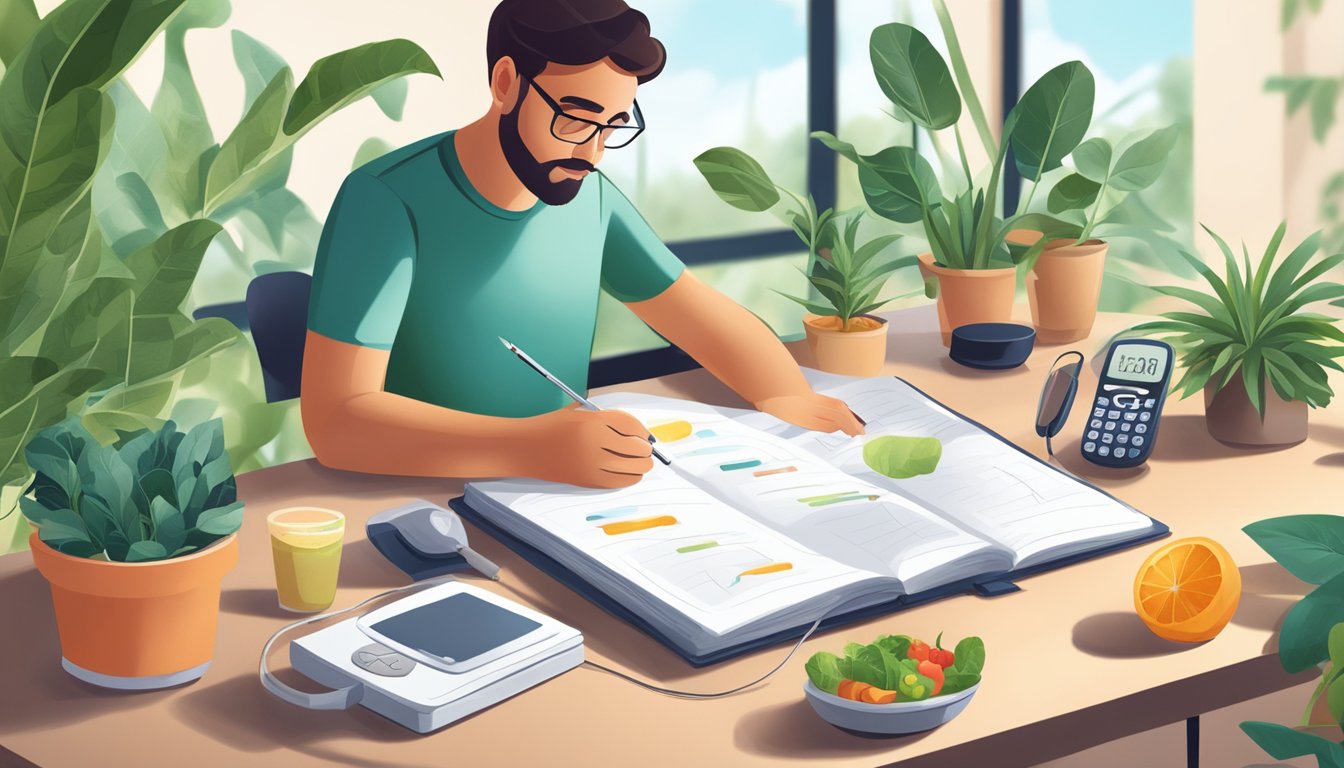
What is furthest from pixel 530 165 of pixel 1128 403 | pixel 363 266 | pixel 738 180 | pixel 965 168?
pixel 965 168

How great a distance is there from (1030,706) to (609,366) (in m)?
1.12

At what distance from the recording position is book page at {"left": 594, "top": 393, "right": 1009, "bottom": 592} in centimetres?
135

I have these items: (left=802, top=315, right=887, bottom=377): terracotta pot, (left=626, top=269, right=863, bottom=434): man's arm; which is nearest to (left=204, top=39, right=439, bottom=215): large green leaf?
(left=626, top=269, right=863, bottom=434): man's arm

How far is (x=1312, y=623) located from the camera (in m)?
1.20

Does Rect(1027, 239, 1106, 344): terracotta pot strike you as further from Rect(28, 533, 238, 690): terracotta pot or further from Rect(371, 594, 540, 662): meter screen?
Rect(28, 533, 238, 690): terracotta pot

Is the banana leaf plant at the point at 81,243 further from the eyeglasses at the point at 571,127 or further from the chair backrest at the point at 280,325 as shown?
the eyeglasses at the point at 571,127

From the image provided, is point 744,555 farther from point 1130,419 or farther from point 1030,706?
point 1130,419

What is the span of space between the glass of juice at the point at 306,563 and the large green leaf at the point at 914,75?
1.14 m

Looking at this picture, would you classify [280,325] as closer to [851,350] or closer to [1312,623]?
[851,350]

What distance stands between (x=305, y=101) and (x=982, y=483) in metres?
0.88

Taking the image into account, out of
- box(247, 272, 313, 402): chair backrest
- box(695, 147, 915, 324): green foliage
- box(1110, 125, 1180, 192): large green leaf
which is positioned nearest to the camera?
box(247, 272, 313, 402): chair backrest

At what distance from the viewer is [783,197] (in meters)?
2.34

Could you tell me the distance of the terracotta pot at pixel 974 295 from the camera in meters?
2.10

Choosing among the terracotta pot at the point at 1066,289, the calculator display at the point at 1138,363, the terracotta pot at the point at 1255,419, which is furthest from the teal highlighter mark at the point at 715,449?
the terracotta pot at the point at 1066,289
